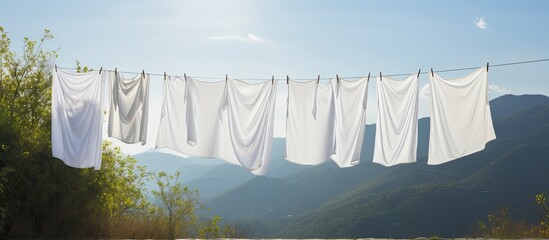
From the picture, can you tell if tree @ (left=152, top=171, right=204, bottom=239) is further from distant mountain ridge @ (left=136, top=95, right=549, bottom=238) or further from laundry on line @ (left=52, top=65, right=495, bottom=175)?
distant mountain ridge @ (left=136, top=95, right=549, bottom=238)

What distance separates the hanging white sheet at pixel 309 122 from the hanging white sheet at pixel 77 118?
3.91 metres

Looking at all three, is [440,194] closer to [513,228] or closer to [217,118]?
[513,228]

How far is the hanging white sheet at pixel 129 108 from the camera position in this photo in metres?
10.7

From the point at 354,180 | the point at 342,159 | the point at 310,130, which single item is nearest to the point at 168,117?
the point at 310,130

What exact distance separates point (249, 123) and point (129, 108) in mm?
2523

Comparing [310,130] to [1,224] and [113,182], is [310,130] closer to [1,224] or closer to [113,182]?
[113,182]

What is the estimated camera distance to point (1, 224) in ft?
35.5

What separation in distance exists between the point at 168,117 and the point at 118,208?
501cm

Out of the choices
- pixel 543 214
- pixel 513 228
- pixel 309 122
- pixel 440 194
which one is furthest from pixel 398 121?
pixel 440 194

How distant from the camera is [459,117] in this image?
9.93 metres

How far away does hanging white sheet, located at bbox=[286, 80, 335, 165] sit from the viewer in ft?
34.6

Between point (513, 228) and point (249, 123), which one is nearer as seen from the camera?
point (249, 123)

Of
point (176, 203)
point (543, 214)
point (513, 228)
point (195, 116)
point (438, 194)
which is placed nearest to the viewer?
point (195, 116)

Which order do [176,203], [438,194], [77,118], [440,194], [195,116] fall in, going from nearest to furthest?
1. [77,118]
2. [195,116]
3. [176,203]
4. [440,194]
5. [438,194]
